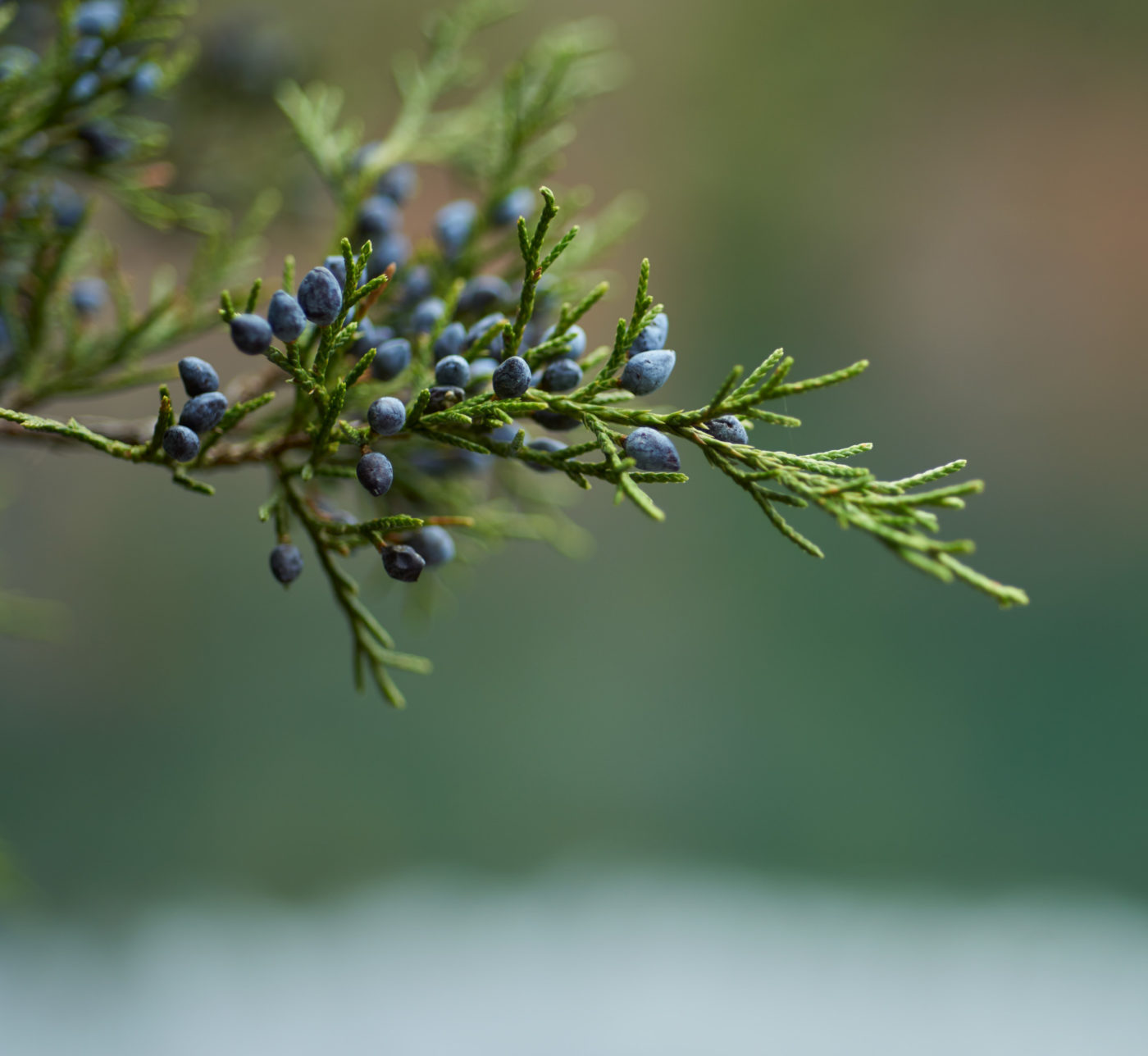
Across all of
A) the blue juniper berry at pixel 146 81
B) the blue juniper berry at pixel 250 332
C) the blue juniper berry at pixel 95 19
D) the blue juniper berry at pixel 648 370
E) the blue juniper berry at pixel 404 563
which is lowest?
the blue juniper berry at pixel 404 563

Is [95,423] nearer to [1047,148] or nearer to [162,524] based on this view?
[162,524]

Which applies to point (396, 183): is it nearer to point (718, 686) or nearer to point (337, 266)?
point (337, 266)

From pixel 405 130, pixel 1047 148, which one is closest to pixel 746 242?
pixel 1047 148

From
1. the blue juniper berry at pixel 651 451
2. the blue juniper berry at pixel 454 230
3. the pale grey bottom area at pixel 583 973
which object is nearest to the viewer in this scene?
the blue juniper berry at pixel 651 451

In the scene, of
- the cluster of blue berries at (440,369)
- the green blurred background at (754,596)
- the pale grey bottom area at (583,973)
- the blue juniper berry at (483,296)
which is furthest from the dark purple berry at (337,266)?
the pale grey bottom area at (583,973)

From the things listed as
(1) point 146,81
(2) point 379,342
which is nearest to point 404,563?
(2) point 379,342

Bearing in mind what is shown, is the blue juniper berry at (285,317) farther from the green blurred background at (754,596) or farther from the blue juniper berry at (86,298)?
the green blurred background at (754,596)

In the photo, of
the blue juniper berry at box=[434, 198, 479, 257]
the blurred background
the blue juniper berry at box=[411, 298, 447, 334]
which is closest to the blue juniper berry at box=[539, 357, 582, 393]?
the blue juniper berry at box=[411, 298, 447, 334]
